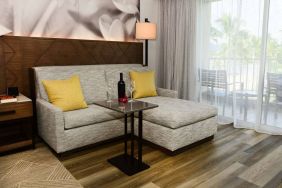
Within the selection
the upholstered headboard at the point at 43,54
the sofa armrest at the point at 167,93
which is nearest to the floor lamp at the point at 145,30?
the upholstered headboard at the point at 43,54

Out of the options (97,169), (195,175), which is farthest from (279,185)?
(97,169)

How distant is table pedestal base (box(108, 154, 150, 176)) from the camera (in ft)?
7.80

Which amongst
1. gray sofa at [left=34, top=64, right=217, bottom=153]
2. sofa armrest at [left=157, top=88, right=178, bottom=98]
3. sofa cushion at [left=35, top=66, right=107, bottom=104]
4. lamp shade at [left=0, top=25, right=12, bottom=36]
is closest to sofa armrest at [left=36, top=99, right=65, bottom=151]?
gray sofa at [left=34, top=64, right=217, bottom=153]

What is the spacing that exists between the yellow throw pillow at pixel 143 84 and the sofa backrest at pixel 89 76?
0.15 meters

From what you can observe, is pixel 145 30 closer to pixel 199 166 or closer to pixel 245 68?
pixel 245 68

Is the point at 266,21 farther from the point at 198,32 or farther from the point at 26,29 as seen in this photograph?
the point at 26,29

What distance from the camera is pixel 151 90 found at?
3.77m

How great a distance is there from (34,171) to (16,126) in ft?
3.54

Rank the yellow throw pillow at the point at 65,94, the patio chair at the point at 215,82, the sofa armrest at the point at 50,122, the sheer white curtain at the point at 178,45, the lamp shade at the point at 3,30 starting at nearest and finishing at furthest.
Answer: the sofa armrest at the point at 50,122
the yellow throw pillow at the point at 65,94
the lamp shade at the point at 3,30
the patio chair at the point at 215,82
the sheer white curtain at the point at 178,45

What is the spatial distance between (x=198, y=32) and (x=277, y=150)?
2.24m

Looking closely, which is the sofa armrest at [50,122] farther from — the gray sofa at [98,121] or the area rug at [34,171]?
the area rug at [34,171]

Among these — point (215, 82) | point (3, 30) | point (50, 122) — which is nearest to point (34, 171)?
point (50, 122)

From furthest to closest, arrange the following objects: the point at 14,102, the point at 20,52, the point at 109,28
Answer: the point at 109,28 < the point at 20,52 < the point at 14,102

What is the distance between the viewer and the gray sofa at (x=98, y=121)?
2658mm
